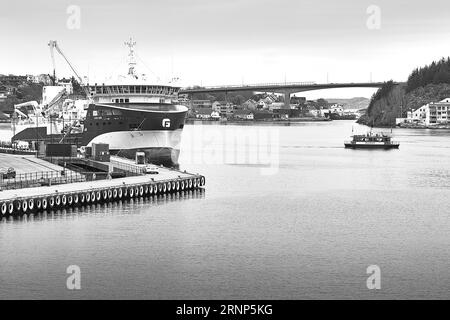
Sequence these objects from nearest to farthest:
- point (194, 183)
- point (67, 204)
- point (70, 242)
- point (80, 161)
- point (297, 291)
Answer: point (297, 291) < point (70, 242) < point (67, 204) < point (194, 183) < point (80, 161)

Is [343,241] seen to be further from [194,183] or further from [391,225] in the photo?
[194,183]

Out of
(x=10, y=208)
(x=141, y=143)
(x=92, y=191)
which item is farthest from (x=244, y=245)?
(x=141, y=143)

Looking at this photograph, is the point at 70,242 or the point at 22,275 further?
the point at 70,242

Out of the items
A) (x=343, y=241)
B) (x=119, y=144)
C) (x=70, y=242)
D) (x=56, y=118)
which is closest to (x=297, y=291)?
(x=343, y=241)

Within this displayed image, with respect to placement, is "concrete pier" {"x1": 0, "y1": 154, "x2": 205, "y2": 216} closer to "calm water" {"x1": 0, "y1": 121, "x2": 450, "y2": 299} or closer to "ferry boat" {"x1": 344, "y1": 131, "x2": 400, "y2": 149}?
"calm water" {"x1": 0, "y1": 121, "x2": 450, "y2": 299}

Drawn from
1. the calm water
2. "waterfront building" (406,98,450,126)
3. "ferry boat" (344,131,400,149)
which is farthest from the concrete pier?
"waterfront building" (406,98,450,126)

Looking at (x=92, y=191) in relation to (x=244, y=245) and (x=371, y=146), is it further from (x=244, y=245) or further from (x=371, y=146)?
(x=371, y=146)
